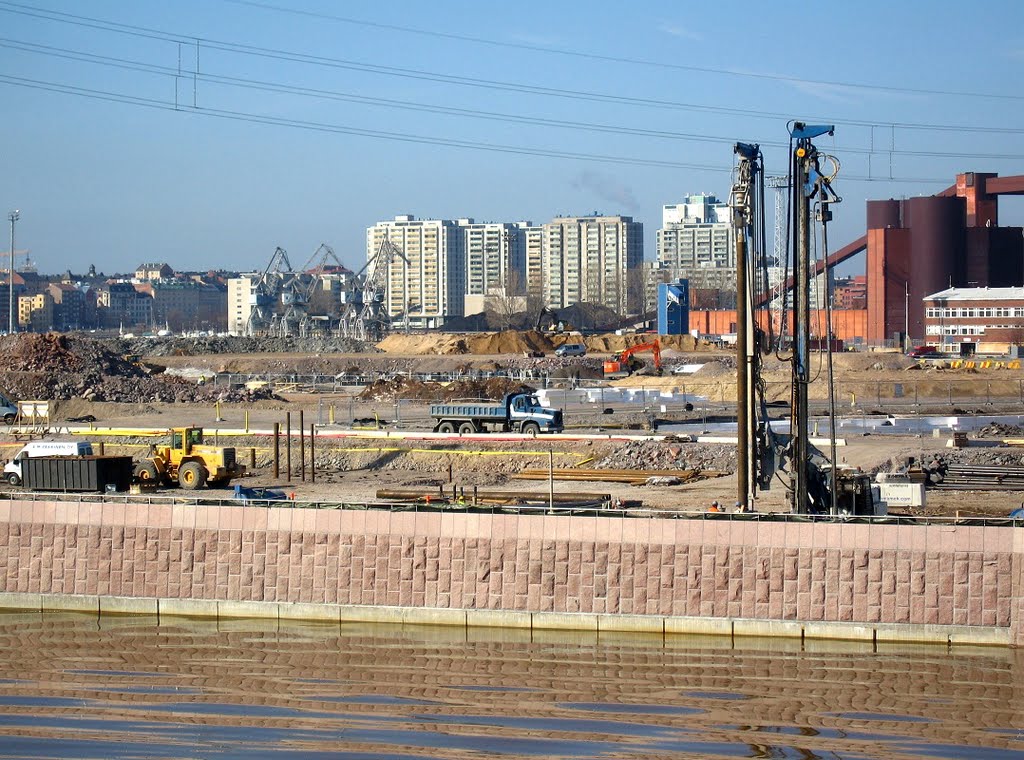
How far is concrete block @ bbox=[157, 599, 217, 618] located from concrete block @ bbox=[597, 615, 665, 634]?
7.37 m

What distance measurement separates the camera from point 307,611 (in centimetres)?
2347

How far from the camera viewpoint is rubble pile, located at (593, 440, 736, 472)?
41188 mm

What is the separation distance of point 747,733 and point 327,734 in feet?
17.6

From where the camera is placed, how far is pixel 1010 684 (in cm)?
1873

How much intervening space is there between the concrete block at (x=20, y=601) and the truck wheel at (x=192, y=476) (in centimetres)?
1214

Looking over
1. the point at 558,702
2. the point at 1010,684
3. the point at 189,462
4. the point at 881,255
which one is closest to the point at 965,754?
the point at 1010,684

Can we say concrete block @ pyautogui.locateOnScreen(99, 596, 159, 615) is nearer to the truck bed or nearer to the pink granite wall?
the pink granite wall

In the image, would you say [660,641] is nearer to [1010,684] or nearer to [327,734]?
[1010,684]

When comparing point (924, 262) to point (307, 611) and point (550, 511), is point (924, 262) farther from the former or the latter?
point (307, 611)

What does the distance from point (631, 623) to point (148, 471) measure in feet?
67.5

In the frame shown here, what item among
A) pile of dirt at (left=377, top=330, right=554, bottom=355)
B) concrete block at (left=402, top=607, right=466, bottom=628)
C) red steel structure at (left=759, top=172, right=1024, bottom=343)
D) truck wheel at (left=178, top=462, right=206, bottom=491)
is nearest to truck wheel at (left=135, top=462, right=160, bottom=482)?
truck wheel at (left=178, top=462, right=206, bottom=491)

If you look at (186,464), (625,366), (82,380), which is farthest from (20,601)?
(625,366)

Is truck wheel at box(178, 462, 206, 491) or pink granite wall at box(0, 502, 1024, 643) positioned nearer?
pink granite wall at box(0, 502, 1024, 643)

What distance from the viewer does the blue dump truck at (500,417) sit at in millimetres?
49406
